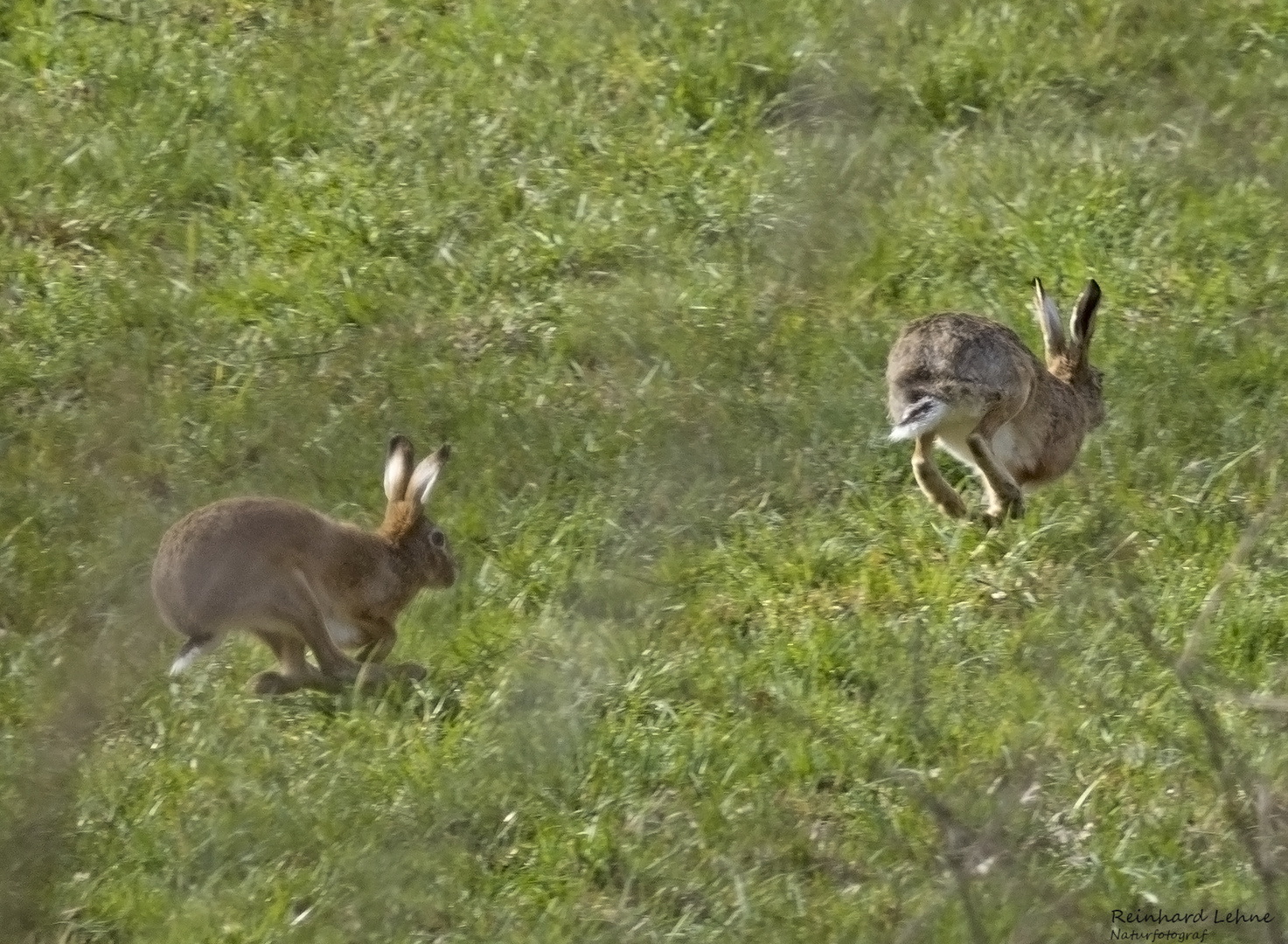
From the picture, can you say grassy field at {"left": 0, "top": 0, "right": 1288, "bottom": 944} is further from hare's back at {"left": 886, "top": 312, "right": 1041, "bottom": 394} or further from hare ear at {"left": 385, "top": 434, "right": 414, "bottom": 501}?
hare's back at {"left": 886, "top": 312, "right": 1041, "bottom": 394}

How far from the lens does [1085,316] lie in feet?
22.9

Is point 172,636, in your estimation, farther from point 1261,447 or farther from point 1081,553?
point 1261,447

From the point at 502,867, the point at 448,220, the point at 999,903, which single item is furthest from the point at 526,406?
the point at 999,903

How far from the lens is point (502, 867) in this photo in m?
5.20

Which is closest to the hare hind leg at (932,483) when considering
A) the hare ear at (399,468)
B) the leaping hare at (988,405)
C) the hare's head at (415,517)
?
the leaping hare at (988,405)

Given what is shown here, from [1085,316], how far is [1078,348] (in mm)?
101

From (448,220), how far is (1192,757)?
369 centimetres

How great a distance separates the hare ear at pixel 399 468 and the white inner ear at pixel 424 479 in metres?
0.04

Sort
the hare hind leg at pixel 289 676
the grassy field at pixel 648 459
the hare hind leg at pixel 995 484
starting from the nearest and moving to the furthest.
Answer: the grassy field at pixel 648 459
the hare hind leg at pixel 289 676
the hare hind leg at pixel 995 484

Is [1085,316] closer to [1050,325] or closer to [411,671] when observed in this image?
[1050,325]

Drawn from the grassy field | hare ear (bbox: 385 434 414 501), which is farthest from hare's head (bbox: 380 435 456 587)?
the grassy field

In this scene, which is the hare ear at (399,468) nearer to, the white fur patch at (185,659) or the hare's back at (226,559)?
the hare's back at (226,559)

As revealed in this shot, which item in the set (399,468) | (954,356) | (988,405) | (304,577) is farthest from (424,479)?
(988,405)

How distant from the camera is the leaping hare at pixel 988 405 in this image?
6418mm
